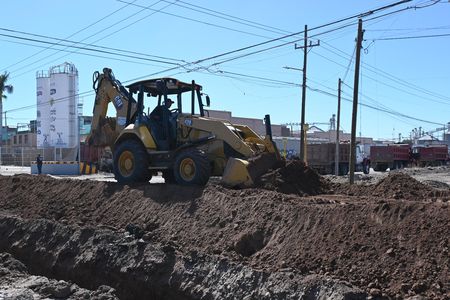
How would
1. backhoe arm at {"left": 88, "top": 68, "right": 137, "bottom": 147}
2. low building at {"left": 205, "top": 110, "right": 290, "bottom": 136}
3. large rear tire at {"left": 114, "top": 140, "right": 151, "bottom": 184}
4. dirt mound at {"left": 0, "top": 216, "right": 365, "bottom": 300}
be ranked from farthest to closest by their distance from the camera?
low building at {"left": 205, "top": 110, "right": 290, "bottom": 136} < backhoe arm at {"left": 88, "top": 68, "right": 137, "bottom": 147} < large rear tire at {"left": 114, "top": 140, "right": 151, "bottom": 184} < dirt mound at {"left": 0, "top": 216, "right": 365, "bottom": 300}

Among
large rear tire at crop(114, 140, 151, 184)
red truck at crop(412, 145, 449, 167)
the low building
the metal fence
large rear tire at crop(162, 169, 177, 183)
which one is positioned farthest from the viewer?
the low building

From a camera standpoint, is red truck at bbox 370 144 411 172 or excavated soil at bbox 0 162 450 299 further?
red truck at bbox 370 144 411 172

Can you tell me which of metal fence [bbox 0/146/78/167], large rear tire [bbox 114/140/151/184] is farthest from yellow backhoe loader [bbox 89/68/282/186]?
metal fence [bbox 0/146/78/167]

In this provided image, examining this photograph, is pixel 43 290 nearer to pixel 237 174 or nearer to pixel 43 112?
pixel 237 174

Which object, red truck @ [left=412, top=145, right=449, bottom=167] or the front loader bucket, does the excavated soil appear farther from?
red truck @ [left=412, top=145, right=449, bottom=167]

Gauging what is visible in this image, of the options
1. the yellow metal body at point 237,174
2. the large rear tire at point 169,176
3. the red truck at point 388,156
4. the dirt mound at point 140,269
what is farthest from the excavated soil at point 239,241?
the red truck at point 388,156

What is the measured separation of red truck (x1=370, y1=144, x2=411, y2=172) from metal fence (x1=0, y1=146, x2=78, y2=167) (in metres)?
27.9

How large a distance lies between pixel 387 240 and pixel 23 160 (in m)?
50.8

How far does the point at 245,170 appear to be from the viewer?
11.2 meters

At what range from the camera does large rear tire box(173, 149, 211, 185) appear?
1148cm

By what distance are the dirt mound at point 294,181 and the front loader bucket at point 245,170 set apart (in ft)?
0.54

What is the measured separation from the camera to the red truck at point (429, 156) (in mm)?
54250

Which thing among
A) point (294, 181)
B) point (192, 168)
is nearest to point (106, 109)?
point (192, 168)

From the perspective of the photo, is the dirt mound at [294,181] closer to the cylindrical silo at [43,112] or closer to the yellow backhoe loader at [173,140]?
the yellow backhoe loader at [173,140]
